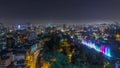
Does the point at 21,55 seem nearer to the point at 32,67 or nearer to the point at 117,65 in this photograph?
the point at 32,67

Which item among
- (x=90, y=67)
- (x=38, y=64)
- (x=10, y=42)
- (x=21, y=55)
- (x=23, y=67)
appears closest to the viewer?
(x=90, y=67)

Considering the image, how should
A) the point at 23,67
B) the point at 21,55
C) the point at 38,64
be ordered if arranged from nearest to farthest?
the point at 23,67 < the point at 38,64 < the point at 21,55

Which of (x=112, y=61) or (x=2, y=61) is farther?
(x=2, y=61)

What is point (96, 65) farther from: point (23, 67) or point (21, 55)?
point (21, 55)

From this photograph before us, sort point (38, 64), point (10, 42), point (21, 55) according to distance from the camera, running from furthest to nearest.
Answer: point (10, 42), point (21, 55), point (38, 64)

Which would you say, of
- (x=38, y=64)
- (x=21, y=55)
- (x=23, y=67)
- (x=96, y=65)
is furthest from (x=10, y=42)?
(x=96, y=65)

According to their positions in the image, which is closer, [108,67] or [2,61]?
[108,67]

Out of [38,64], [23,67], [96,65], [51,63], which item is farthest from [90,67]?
[38,64]

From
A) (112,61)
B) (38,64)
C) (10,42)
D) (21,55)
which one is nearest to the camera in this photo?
(112,61)
